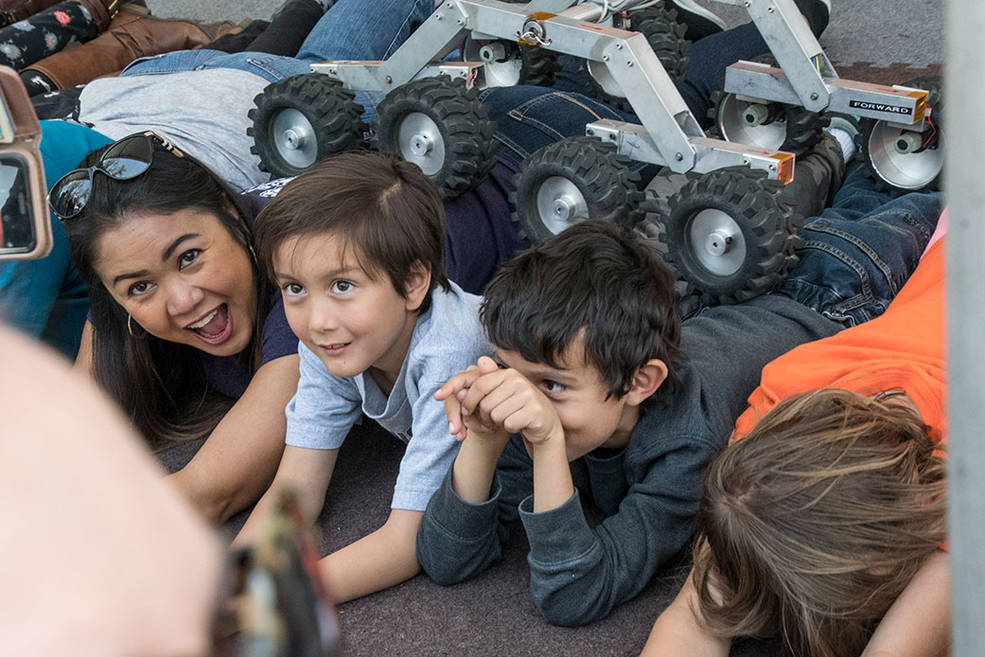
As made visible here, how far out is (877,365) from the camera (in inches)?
43.4

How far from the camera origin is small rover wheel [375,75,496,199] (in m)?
1.45

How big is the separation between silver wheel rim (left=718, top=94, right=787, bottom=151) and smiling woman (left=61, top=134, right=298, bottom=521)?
2.66 feet

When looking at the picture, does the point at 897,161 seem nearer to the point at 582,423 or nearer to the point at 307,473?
the point at 582,423

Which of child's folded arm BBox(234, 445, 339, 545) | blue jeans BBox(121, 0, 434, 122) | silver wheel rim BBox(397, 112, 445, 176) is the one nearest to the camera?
child's folded arm BBox(234, 445, 339, 545)

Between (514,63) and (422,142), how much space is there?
0.49m

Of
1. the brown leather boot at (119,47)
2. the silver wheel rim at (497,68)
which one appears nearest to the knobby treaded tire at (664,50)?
the silver wheel rim at (497,68)

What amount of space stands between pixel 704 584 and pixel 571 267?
34 cm

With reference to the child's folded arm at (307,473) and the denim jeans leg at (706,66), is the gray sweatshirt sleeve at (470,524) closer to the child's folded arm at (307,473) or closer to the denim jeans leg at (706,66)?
the child's folded arm at (307,473)

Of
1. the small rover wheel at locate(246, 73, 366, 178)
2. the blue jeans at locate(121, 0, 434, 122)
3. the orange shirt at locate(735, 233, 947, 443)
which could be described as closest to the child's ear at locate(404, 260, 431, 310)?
the orange shirt at locate(735, 233, 947, 443)

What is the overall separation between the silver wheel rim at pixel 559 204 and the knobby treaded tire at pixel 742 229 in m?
0.12

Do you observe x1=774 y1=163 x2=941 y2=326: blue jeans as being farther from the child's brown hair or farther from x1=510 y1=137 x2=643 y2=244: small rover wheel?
the child's brown hair

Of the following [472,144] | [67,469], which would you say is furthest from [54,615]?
[472,144]

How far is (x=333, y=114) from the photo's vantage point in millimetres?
1579

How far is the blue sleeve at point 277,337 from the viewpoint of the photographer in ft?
4.42
